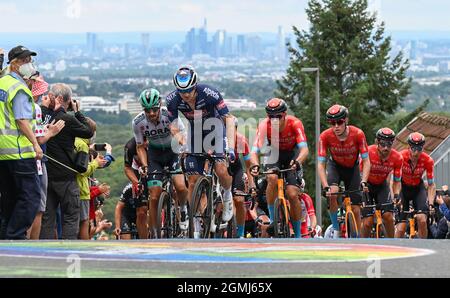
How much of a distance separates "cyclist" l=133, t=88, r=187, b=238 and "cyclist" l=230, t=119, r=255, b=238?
1.20 meters

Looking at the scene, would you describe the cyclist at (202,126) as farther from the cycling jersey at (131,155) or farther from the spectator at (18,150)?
the spectator at (18,150)

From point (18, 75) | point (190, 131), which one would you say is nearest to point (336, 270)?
point (18, 75)

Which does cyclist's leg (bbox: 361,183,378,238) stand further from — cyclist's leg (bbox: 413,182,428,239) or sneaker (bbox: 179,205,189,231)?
sneaker (bbox: 179,205,189,231)

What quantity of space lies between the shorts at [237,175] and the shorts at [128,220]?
75.2 inches

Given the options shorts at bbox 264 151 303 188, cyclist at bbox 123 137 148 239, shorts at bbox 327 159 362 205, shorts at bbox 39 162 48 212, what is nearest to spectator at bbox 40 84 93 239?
shorts at bbox 39 162 48 212

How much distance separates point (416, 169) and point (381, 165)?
2.03 metres

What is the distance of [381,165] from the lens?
701 inches

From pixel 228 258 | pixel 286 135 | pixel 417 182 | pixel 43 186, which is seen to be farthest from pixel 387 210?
pixel 228 258

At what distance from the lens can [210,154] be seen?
44.7ft

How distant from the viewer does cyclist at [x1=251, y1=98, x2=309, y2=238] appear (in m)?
14.6

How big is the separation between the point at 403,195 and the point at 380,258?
11101 millimetres

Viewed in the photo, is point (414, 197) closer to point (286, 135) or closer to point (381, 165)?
point (381, 165)

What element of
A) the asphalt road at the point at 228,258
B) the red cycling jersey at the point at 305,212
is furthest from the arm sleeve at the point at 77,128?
the red cycling jersey at the point at 305,212
